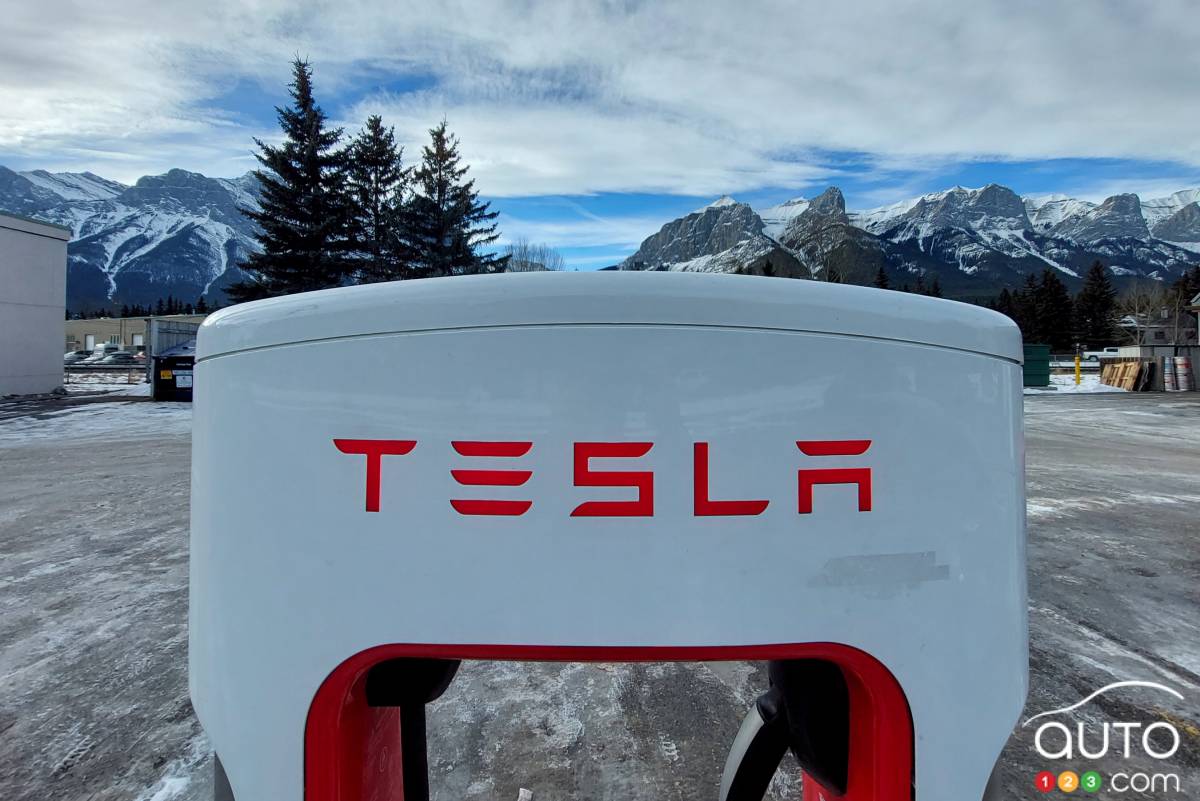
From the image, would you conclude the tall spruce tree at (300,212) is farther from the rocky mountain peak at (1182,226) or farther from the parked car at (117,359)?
the rocky mountain peak at (1182,226)

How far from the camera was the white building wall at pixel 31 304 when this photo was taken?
17.9m

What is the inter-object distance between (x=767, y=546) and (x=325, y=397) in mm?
538

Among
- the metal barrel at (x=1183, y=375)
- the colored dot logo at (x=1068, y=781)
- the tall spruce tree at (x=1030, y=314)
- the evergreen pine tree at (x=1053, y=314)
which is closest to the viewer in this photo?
the colored dot logo at (x=1068, y=781)

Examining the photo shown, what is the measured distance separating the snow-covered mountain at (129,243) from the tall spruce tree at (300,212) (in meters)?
155

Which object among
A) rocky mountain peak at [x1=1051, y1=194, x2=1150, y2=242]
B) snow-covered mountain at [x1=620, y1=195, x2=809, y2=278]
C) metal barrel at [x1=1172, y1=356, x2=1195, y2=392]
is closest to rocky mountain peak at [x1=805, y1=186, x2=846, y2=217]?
snow-covered mountain at [x1=620, y1=195, x2=809, y2=278]

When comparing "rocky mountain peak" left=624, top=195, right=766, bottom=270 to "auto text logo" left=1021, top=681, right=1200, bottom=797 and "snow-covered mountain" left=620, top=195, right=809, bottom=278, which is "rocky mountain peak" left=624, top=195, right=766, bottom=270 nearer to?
"snow-covered mountain" left=620, top=195, right=809, bottom=278

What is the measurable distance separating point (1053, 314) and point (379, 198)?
171ft

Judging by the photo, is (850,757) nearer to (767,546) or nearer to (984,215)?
(767,546)

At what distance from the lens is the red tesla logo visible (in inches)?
27.1

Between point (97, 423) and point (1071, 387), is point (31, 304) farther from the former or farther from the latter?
point (1071, 387)

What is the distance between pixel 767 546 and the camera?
0.70 m

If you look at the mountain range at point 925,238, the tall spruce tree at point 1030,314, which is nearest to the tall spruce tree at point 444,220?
the tall spruce tree at point 1030,314

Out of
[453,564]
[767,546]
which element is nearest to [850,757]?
[767,546]

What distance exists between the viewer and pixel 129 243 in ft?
576
